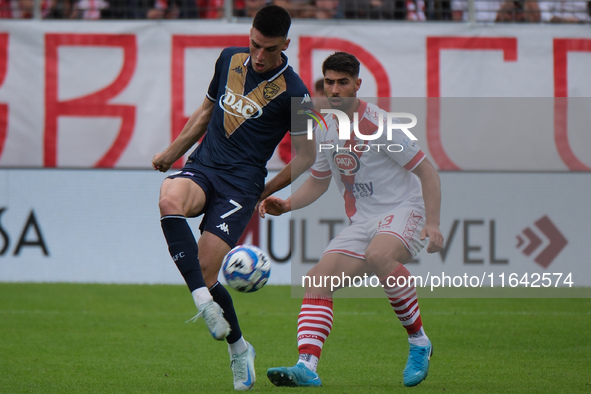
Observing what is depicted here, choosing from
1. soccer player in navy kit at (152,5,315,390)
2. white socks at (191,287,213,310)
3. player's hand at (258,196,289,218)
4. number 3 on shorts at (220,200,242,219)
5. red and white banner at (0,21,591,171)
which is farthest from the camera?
red and white banner at (0,21,591,171)

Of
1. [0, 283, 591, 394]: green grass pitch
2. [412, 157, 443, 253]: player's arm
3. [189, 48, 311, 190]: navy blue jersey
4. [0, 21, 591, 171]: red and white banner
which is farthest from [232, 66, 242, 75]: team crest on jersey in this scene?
[0, 21, 591, 171]: red and white banner

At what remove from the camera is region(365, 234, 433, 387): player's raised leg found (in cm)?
507

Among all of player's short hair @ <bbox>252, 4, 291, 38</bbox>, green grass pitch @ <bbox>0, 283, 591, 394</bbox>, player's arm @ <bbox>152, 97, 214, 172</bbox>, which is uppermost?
player's short hair @ <bbox>252, 4, 291, 38</bbox>

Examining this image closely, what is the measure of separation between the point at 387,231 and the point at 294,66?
6488mm

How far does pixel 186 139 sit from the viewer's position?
17.4 feet

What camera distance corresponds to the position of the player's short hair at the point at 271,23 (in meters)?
4.92

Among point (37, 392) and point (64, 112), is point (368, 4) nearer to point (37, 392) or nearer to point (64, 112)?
point (64, 112)

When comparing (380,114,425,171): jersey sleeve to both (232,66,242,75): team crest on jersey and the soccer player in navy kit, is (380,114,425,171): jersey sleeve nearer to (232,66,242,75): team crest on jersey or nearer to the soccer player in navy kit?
the soccer player in navy kit

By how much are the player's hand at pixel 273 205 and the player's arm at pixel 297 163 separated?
0.12m

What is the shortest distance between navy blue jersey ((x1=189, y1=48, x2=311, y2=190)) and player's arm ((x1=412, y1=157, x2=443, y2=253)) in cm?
77

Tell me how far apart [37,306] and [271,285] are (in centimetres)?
312

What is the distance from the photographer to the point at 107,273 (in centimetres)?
1079

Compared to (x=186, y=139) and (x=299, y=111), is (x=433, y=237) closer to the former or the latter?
(x=299, y=111)

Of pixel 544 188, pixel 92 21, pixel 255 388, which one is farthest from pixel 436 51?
pixel 255 388
